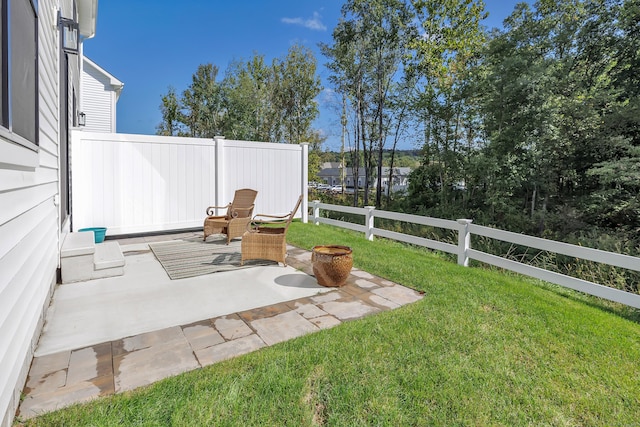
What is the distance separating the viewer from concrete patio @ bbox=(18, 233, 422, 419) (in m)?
2.06

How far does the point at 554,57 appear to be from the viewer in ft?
30.7

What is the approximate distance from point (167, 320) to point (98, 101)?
1199 centimetres

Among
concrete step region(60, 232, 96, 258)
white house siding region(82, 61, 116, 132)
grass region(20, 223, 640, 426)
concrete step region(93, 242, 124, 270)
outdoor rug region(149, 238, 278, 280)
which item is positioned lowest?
grass region(20, 223, 640, 426)

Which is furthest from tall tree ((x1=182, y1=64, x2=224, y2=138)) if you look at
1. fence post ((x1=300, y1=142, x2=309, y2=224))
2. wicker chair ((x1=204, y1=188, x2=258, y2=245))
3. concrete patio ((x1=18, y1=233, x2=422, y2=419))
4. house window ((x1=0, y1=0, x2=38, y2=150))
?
house window ((x1=0, y1=0, x2=38, y2=150))

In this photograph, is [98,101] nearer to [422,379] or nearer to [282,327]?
[282,327]

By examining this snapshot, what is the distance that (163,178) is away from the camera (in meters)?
6.84

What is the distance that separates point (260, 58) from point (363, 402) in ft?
62.6

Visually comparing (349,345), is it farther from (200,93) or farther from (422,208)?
(200,93)

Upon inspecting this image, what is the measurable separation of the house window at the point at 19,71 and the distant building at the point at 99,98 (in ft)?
35.7

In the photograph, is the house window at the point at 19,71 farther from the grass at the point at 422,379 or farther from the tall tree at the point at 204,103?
the tall tree at the point at 204,103

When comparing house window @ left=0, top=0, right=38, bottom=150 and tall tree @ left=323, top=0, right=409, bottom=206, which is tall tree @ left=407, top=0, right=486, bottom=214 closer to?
tall tree @ left=323, top=0, right=409, bottom=206

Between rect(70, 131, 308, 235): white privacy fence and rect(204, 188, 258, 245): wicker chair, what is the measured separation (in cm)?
76

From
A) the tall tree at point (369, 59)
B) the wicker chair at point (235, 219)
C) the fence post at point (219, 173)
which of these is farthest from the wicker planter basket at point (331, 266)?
the tall tree at point (369, 59)

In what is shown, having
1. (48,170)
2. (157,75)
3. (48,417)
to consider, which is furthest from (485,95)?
(157,75)
